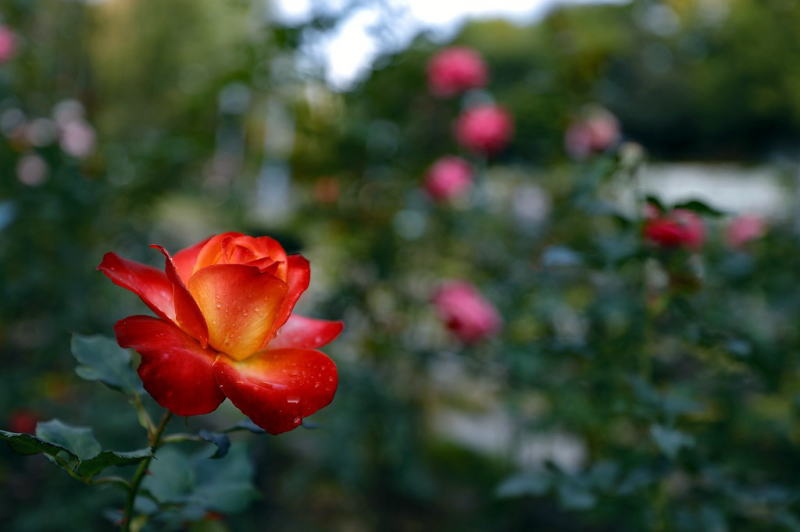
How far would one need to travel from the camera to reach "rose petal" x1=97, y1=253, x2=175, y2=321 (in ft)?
1.66

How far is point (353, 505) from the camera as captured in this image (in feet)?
7.73

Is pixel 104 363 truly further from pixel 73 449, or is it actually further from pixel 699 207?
pixel 699 207

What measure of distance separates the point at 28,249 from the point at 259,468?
106 centimetres

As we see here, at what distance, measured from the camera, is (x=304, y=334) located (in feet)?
1.93

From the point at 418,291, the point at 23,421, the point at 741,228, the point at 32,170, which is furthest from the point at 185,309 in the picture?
the point at 741,228

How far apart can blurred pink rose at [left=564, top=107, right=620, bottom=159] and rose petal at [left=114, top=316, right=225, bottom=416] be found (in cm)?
207

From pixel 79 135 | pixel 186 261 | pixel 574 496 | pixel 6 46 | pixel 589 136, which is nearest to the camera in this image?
pixel 186 261

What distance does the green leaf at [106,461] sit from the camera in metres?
0.49

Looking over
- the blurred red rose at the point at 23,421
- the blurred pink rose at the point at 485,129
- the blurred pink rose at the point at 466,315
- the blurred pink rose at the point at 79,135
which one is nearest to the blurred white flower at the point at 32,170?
the blurred pink rose at the point at 79,135

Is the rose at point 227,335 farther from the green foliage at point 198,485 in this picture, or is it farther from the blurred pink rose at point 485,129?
the blurred pink rose at point 485,129

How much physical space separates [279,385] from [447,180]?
181 centimetres

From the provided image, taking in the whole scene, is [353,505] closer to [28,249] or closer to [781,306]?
[28,249]

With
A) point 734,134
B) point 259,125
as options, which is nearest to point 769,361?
point 259,125

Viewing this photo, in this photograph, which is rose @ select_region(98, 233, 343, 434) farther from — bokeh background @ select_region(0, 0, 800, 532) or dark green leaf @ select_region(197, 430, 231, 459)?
bokeh background @ select_region(0, 0, 800, 532)
